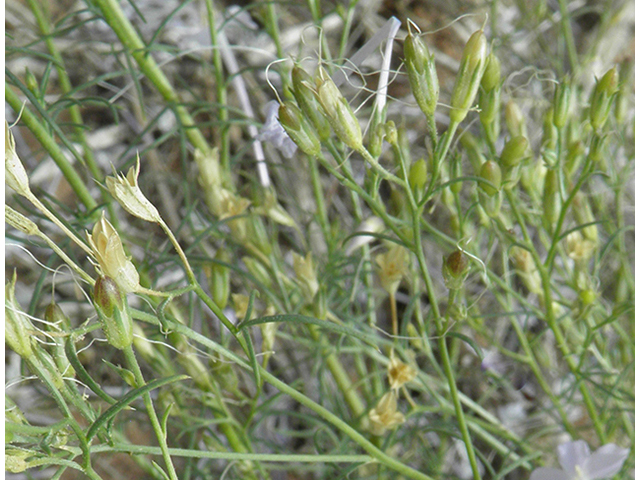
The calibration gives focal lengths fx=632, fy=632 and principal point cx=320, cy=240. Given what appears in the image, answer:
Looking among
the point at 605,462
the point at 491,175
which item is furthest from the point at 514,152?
the point at 605,462

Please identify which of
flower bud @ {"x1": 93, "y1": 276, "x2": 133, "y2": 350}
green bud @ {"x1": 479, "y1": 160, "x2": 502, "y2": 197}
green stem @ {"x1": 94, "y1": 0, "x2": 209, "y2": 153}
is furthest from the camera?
green stem @ {"x1": 94, "y1": 0, "x2": 209, "y2": 153}

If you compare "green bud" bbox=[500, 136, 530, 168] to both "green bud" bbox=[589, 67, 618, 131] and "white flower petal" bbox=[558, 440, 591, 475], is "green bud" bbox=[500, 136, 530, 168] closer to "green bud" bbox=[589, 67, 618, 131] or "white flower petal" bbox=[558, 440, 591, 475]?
"green bud" bbox=[589, 67, 618, 131]

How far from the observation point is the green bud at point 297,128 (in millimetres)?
317

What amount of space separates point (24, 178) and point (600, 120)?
32 cm

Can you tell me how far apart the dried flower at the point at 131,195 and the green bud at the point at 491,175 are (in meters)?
0.19

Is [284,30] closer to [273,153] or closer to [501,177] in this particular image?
[273,153]

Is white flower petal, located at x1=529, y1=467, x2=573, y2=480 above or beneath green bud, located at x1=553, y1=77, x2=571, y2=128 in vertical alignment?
beneath

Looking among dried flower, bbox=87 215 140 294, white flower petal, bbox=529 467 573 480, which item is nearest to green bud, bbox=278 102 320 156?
dried flower, bbox=87 215 140 294

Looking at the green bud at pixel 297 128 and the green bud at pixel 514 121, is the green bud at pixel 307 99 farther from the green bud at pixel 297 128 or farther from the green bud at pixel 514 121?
the green bud at pixel 514 121

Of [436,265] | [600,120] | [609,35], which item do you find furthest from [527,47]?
[600,120]

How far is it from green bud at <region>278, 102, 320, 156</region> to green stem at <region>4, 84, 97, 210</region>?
154mm

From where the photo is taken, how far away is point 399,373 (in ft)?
1.41

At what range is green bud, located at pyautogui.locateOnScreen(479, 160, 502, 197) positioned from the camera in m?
0.37

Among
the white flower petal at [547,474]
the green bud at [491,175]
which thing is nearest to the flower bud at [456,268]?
the green bud at [491,175]
